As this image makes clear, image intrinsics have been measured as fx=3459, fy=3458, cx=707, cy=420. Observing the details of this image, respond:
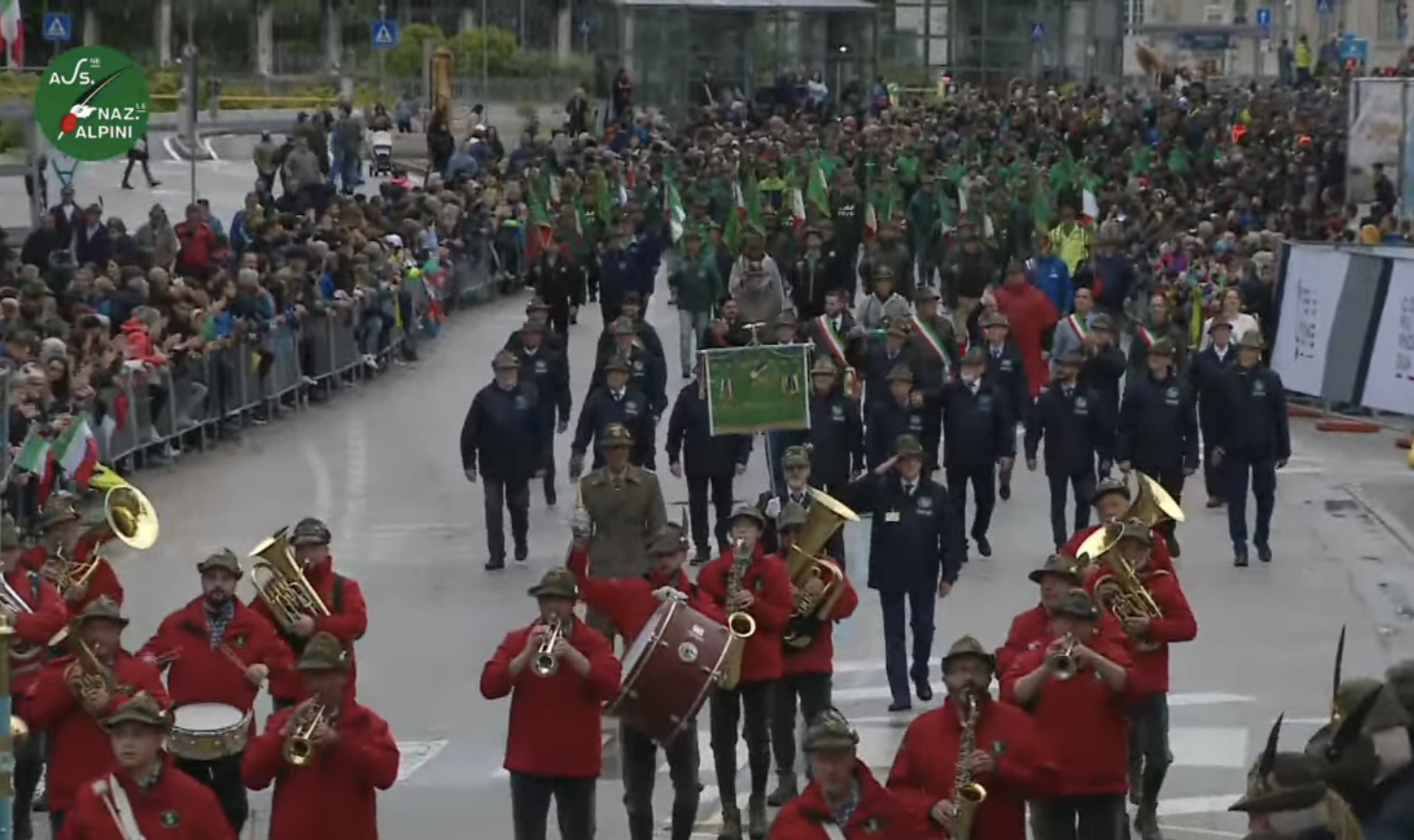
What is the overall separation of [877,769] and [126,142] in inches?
535

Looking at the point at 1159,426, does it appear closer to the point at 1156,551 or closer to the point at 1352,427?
the point at 1352,427

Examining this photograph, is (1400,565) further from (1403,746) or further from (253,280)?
(1403,746)

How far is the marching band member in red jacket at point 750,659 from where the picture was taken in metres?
15.6

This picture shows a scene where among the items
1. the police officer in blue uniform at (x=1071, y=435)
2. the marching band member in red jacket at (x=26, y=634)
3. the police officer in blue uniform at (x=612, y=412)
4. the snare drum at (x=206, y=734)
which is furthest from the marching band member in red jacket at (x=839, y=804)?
the police officer in blue uniform at (x=1071, y=435)

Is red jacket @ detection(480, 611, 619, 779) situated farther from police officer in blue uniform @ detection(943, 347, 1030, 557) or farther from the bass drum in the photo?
police officer in blue uniform @ detection(943, 347, 1030, 557)

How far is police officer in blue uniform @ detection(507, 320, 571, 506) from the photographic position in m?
24.0

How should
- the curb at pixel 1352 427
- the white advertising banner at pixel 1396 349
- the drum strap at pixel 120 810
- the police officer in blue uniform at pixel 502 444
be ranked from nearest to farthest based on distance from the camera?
the drum strap at pixel 120 810 → the police officer in blue uniform at pixel 502 444 → the white advertising banner at pixel 1396 349 → the curb at pixel 1352 427

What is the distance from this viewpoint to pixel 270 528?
24.3 meters

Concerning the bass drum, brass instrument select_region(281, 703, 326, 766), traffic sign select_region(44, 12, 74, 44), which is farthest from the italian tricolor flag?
brass instrument select_region(281, 703, 326, 766)

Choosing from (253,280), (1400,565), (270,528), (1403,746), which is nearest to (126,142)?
(253,280)

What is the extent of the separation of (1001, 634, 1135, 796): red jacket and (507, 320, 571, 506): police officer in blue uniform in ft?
34.2

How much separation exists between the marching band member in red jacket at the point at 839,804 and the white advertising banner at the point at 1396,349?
17.9 metres

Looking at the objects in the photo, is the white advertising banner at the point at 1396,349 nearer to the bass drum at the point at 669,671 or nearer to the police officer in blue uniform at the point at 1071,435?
the police officer in blue uniform at the point at 1071,435

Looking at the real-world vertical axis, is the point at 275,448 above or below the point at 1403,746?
below
